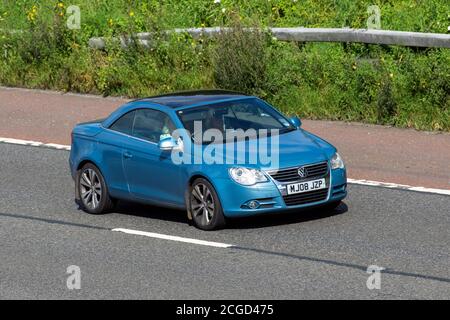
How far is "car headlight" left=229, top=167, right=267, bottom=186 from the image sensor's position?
1495 cm

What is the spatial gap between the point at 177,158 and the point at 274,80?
A: 6992 mm

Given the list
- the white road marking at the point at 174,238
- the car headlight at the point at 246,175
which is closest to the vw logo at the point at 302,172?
the car headlight at the point at 246,175

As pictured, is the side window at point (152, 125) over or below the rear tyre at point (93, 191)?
over

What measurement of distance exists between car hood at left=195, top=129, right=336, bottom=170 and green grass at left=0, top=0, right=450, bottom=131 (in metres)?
5.26

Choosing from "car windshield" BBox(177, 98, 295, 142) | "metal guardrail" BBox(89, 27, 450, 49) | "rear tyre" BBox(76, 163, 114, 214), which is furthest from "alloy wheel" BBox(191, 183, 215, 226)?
"metal guardrail" BBox(89, 27, 450, 49)

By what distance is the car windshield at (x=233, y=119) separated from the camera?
628 inches

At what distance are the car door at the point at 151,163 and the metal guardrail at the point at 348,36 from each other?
20.6ft

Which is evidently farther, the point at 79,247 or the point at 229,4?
the point at 229,4

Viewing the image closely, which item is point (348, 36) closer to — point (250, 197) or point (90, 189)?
point (90, 189)

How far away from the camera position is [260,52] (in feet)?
73.4

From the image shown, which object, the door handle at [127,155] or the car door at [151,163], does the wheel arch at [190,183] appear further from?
the door handle at [127,155]

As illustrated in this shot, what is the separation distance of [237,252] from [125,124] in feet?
10.1

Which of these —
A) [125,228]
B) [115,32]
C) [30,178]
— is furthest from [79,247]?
[115,32]
